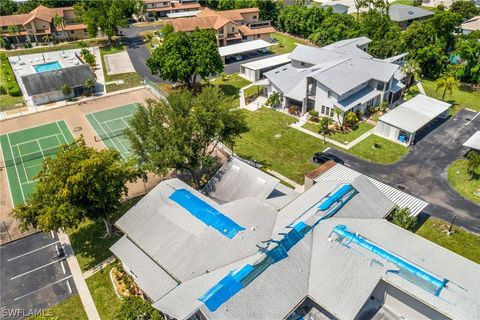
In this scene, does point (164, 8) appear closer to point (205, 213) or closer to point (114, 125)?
point (114, 125)

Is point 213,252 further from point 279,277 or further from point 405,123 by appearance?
point 405,123

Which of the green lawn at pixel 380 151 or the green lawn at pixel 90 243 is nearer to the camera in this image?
the green lawn at pixel 90 243

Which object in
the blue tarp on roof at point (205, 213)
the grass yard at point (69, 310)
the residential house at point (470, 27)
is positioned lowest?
the grass yard at point (69, 310)

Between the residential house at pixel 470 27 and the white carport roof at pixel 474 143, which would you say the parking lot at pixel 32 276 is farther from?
the residential house at pixel 470 27

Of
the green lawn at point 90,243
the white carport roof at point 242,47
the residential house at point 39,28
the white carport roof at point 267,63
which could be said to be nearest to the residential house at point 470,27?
the white carport roof at point 267,63

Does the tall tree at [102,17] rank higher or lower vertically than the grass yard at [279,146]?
higher
